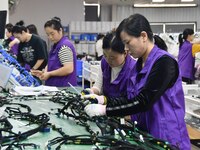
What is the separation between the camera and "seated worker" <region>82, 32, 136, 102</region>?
2.15 m

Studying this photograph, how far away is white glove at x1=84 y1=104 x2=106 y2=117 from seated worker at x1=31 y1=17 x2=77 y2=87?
1472mm

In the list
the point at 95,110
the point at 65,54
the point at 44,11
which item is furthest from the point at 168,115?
the point at 44,11

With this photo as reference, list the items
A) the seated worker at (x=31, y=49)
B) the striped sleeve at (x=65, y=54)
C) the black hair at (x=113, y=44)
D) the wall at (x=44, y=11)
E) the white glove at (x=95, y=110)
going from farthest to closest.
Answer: the wall at (x=44, y=11) < the seated worker at (x=31, y=49) < the striped sleeve at (x=65, y=54) < the black hair at (x=113, y=44) < the white glove at (x=95, y=110)

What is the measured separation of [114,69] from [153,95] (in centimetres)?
81

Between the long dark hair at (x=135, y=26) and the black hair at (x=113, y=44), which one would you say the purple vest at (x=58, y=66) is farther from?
the long dark hair at (x=135, y=26)

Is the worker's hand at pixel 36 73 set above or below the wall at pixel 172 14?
below

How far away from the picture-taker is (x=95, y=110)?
1.70 meters

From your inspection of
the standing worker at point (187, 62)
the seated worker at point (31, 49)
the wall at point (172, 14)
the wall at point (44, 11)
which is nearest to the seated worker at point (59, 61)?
the seated worker at point (31, 49)

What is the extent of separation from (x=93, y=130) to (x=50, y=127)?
0.21 m

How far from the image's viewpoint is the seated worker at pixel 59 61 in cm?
319

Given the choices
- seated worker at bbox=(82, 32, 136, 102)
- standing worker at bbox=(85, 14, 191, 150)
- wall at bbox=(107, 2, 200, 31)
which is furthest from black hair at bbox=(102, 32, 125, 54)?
wall at bbox=(107, 2, 200, 31)

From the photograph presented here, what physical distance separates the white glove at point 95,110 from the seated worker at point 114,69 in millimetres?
432

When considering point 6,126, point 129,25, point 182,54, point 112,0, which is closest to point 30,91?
point 6,126

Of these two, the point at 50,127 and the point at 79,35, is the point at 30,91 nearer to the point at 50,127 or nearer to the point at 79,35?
the point at 50,127
